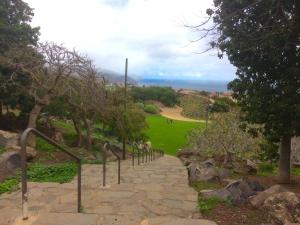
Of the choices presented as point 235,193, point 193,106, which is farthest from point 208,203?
point 193,106

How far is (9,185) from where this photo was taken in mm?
8016

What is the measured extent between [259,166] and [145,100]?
6265 centimetres

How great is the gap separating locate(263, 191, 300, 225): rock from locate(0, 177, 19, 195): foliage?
4.22 metres

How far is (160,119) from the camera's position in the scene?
68.4 metres

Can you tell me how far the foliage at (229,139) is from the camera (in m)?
19.9

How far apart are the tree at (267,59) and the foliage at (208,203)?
321 centimetres

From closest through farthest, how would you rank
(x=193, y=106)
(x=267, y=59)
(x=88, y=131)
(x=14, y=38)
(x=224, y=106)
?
(x=267, y=59), (x=14, y=38), (x=88, y=131), (x=224, y=106), (x=193, y=106)

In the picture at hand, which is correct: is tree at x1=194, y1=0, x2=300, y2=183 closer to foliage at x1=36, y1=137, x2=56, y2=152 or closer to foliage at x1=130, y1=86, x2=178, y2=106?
foliage at x1=36, y1=137, x2=56, y2=152

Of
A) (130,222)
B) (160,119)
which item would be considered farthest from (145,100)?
(130,222)

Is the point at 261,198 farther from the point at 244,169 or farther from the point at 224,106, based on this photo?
the point at 224,106

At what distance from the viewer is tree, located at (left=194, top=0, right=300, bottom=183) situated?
9266mm

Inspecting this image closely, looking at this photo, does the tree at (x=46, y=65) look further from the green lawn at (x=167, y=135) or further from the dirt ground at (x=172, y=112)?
the dirt ground at (x=172, y=112)

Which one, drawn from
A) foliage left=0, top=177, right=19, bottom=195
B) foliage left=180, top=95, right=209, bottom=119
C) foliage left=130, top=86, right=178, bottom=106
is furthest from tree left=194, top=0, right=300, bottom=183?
foliage left=130, top=86, right=178, bottom=106

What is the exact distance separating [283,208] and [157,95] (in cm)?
7794
